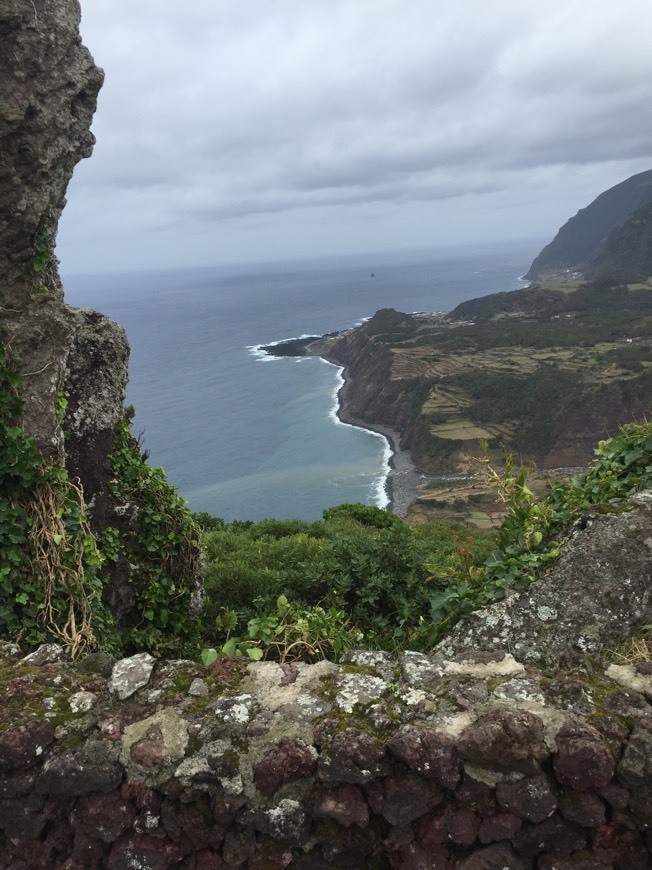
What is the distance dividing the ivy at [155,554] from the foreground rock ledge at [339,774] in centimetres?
318

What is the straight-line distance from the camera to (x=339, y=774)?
3242mm

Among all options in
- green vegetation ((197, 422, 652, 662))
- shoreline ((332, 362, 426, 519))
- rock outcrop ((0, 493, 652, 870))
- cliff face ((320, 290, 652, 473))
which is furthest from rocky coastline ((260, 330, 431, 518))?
rock outcrop ((0, 493, 652, 870))

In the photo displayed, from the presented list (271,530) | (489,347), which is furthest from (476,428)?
(271,530)

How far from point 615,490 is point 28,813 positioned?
572cm

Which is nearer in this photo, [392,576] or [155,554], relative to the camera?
→ [155,554]

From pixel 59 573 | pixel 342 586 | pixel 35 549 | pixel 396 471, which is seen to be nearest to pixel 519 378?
pixel 396 471

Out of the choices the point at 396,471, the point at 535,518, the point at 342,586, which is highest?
the point at 535,518

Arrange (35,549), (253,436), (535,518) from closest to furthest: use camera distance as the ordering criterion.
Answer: (35,549) < (535,518) < (253,436)

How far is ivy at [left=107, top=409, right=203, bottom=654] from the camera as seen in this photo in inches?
273

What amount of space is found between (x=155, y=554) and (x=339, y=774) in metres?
4.55

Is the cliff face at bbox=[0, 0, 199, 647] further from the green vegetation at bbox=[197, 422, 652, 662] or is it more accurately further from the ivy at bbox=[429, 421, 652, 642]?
the ivy at bbox=[429, 421, 652, 642]

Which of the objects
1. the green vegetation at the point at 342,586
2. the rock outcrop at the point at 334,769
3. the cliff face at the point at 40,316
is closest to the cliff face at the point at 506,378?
the green vegetation at the point at 342,586

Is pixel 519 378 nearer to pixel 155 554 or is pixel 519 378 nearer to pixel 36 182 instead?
pixel 155 554

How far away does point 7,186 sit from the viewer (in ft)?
17.1
